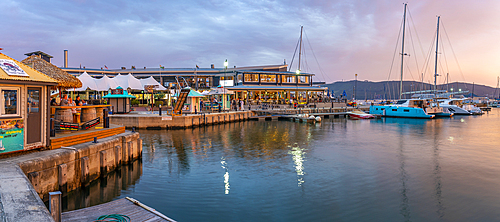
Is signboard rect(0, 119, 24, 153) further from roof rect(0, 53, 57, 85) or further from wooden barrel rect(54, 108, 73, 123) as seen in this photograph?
wooden barrel rect(54, 108, 73, 123)

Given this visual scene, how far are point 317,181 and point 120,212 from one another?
952cm

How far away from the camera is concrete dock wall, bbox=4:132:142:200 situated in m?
9.79

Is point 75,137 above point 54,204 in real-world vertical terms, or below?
above

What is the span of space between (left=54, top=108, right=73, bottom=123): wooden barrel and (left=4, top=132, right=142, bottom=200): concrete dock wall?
2.71 meters

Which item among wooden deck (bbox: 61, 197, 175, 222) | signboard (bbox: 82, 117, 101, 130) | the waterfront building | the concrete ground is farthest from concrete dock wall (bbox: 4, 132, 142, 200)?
the waterfront building

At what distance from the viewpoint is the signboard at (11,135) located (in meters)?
10.1

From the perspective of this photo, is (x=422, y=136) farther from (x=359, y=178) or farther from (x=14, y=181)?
(x=14, y=181)

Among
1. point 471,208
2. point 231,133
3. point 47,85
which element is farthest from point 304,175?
point 231,133

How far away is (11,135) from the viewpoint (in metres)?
10.4

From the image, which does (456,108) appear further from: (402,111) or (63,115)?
(63,115)

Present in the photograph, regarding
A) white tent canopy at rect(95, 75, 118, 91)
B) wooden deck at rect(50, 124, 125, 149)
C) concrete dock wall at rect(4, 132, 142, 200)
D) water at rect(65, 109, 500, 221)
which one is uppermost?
white tent canopy at rect(95, 75, 118, 91)

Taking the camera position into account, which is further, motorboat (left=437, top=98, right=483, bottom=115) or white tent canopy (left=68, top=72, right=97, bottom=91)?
motorboat (left=437, top=98, right=483, bottom=115)

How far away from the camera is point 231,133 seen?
32.2 m

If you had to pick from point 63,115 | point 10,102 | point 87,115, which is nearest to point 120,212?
point 10,102
